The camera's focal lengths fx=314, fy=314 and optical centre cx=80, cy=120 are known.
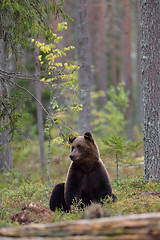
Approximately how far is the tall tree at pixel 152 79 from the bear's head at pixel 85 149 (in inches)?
99.0

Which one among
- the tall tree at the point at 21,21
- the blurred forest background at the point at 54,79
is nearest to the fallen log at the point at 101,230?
the blurred forest background at the point at 54,79

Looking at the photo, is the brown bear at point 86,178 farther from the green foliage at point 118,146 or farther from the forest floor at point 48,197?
the green foliage at point 118,146

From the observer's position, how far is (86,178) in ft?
23.3

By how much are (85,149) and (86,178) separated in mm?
661

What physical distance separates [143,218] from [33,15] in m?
6.37

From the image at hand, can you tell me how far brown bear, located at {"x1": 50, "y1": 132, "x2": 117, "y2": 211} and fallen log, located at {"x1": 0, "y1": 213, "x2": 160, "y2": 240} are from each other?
3718 mm

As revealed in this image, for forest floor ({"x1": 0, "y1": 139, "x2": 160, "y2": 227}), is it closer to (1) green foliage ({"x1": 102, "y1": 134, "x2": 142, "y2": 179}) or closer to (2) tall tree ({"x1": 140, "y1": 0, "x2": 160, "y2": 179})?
(1) green foliage ({"x1": 102, "y1": 134, "x2": 142, "y2": 179})

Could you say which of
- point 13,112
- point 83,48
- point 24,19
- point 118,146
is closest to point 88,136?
point 13,112

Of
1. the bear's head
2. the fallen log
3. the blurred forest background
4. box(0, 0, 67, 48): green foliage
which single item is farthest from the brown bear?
the fallen log

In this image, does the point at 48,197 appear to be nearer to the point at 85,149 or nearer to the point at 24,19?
the point at 85,149

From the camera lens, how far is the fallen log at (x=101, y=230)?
119 inches

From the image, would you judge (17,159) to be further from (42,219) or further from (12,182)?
(42,219)

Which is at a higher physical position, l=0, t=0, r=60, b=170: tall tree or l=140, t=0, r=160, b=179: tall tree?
l=0, t=0, r=60, b=170: tall tree

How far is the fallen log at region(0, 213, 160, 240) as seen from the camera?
3021mm
